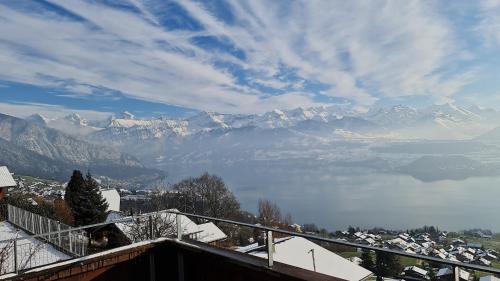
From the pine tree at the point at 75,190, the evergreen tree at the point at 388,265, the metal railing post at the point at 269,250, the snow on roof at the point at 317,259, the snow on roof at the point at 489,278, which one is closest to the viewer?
the snow on roof at the point at 489,278

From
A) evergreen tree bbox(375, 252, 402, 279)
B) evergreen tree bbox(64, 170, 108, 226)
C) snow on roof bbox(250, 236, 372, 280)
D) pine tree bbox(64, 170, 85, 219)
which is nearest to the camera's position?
evergreen tree bbox(375, 252, 402, 279)

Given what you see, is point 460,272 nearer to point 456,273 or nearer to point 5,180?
point 456,273

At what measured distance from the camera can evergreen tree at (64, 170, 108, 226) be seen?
3187 cm

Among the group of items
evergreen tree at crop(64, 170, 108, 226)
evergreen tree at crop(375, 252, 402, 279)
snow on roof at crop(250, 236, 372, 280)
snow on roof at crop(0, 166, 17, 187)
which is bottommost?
snow on roof at crop(250, 236, 372, 280)

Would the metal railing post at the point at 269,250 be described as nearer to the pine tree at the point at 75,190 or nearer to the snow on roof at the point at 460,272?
the snow on roof at the point at 460,272

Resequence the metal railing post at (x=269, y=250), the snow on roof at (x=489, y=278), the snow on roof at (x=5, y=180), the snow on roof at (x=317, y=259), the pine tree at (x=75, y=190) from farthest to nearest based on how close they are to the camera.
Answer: the pine tree at (x=75, y=190), the snow on roof at (x=5, y=180), the snow on roof at (x=317, y=259), the metal railing post at (x=269, y=250), the snow on roof at (x=489, y=278)

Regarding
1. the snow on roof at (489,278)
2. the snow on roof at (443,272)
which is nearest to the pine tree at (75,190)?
the snow on roof at (443,272)

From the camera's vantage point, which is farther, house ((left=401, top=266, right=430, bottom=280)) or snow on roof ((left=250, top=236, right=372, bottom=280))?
snow on roof ((left=250, top=236, right=372, bottom=280))

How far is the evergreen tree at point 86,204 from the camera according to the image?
3187 centimetres

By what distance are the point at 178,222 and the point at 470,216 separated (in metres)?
169

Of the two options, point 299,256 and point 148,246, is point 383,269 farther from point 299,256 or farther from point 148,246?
point 299,256

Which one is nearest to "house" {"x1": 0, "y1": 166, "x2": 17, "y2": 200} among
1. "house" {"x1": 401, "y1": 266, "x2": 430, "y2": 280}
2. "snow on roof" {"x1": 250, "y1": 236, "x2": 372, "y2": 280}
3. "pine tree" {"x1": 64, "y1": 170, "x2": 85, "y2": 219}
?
"pine tree" {"x1": 64, "y1": 170, "x2": 85, "y2": 219}

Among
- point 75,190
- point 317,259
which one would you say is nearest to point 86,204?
point 75,190

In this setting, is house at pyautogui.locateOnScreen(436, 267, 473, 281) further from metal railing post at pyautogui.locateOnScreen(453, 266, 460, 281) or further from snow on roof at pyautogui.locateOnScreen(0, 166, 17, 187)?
snow on roof at pyautogui.locateOnScreen(0, 166, 17, 187)
